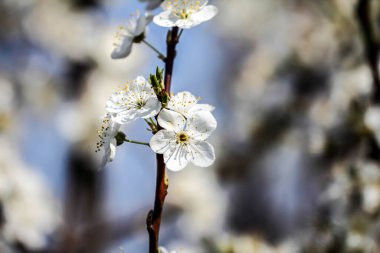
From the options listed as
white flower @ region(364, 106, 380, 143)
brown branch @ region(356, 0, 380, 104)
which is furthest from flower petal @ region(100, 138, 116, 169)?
white flower @ region(364, 106, 380, 143)

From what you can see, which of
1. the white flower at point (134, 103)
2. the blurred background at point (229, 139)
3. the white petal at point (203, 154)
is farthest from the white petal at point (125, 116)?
the blurred background at point (229, 139)

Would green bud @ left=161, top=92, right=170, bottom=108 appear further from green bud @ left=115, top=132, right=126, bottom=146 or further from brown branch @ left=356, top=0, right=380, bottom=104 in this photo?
brown branch @ left=356, top=0, right=380, bottom=104

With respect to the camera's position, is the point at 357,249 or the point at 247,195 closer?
the point at 357,249

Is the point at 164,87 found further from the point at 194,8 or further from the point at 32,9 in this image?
the point at 32,9

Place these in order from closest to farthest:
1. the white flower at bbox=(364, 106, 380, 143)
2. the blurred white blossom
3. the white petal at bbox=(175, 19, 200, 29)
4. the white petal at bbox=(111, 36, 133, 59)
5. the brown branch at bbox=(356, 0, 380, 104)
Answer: the white petal at bbox=(175, 19, 200, 29)
the white petal at bbox=(111, 36, 133, 59)
the brown branch at bbox=(356, 0, 380, 104)
the white flower at bbox=(364, 106, 380, 143)
the blurred white blossom

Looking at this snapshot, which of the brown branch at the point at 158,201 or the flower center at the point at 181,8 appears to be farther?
the flower center at the point at 181,8

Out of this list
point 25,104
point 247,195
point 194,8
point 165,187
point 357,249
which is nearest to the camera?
point 165,187

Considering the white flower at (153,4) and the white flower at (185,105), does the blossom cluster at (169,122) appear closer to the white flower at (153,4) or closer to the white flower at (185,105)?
the white flower at (185,105)

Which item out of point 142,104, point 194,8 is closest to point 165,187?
point 142,104
